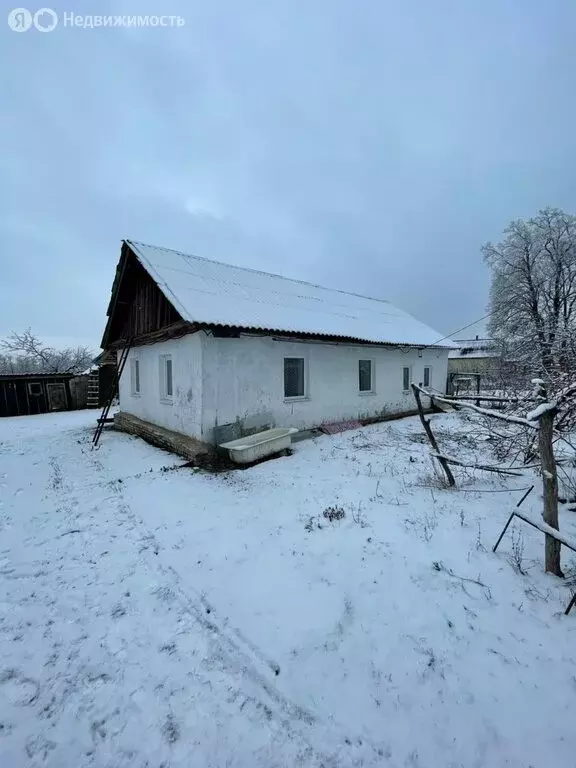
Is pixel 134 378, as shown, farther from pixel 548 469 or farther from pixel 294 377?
pixel 548 469

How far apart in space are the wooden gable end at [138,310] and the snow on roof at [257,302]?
19.1 inches

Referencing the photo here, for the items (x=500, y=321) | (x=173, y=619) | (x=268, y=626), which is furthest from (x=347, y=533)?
(x=500, y=321)

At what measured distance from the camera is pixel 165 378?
1028cm

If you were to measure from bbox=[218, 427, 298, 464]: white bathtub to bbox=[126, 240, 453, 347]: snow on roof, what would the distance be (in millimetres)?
2750

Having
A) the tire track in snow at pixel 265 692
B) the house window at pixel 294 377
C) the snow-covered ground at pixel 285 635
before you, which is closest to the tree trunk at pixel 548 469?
the snow-covered ground at pixel 285 635

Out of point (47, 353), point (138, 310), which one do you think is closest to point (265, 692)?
point (138, 310)

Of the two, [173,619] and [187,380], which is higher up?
[187,380]

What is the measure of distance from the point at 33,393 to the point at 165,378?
12.1m

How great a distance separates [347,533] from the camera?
173 inches

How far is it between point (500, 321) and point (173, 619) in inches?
1097

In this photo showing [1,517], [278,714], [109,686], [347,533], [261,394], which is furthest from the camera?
[261,394]

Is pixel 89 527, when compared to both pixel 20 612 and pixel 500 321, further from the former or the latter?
pixel 500 321

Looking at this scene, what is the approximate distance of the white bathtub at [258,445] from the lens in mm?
7627

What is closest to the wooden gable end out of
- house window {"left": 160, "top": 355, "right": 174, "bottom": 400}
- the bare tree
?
house window {"left": 160, "top": 355, "right": 174, "bottom": 400}
